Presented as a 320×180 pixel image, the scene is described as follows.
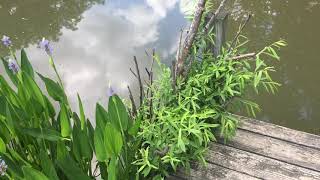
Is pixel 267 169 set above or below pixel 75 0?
below

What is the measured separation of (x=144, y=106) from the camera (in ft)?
7.08

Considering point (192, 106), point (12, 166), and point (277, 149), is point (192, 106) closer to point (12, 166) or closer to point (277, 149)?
point (277, 149)

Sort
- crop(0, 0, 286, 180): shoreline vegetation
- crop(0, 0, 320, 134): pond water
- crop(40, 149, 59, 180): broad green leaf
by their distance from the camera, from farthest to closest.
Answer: crop(0, 0, 320, 134): pond water < crop(0, 0, 286, 180): shoreline vegetation < crop(40, 149, 59, 180): broad green leaf

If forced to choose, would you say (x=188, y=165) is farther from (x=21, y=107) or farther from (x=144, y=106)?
(x=21, y=107)

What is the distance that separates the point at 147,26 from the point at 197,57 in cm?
225

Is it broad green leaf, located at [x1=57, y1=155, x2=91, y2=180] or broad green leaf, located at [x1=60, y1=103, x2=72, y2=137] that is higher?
broad green leaf, located at [x1=60, y1=103, x2=72, y2=137]

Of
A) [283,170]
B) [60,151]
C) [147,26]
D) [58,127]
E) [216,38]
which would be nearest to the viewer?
Result: [60,151]

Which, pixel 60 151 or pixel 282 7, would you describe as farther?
pixel 282 7

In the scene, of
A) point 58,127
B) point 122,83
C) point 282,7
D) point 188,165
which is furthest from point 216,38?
point 282,7

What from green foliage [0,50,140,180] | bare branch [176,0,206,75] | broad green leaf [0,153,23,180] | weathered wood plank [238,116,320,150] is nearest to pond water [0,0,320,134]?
weathered wood plank [238,116,320,150]

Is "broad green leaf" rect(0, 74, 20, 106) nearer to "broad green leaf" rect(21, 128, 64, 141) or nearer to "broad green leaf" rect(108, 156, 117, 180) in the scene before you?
"broad green leaf" rect(21, 128, 64, 141)

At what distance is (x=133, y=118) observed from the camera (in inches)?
87.7

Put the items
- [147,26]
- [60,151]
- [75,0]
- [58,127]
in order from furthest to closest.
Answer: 1. [75,0]
2. [147,26]
3. [58,127]
4. [60,151]

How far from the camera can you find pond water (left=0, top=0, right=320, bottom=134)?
3459mm
